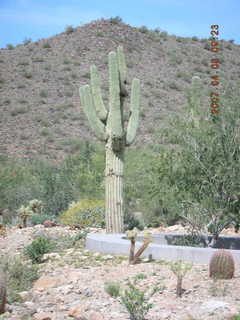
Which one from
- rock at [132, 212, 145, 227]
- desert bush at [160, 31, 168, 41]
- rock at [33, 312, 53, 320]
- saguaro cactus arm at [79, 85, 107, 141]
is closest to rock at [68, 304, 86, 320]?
rock at [33, 312, 53, 320]

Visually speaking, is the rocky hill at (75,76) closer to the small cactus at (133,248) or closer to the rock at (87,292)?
the small cactus at (133,248)

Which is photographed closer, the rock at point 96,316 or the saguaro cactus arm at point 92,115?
the rock at point 96,316

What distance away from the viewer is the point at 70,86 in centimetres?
3912

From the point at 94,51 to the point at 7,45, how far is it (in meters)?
7.63

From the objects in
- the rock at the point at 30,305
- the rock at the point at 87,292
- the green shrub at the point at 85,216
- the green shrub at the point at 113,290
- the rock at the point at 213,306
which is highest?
the green shrub at the point at 85,216

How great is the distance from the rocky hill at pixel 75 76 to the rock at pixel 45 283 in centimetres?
2069

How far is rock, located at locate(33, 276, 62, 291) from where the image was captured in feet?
34.7

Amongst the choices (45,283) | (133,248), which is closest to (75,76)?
(133,248)

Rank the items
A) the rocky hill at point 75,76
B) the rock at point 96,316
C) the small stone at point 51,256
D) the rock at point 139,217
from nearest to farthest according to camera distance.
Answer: the rock at point 96,316
the small stone at point 51,256
the rock at point 139,217
the rocky hill at point 75,76

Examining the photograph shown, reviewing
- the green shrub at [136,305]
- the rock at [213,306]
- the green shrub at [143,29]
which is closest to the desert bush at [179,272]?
the rock at [213,306]

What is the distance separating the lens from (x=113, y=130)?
15.2 meters

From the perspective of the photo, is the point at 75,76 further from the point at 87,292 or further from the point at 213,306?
the point at 213,306

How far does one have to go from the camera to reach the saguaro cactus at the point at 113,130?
49.7 ft

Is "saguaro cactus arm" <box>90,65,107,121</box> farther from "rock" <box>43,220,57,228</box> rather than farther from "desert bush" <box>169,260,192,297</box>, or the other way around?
"desert bush" <box>169,260,192,297</box>
